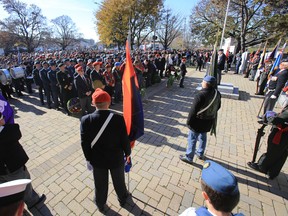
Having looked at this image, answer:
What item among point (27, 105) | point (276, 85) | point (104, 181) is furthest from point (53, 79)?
point (276, 85)

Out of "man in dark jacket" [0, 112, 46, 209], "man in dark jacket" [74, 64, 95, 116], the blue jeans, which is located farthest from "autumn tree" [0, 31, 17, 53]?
the blue jeans

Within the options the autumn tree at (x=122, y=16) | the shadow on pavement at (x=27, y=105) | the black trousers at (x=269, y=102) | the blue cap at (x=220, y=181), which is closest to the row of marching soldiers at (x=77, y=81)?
the shadow on pavement at (x=27, y=105)

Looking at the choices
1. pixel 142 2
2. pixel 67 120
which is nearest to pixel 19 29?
pixel 142 2

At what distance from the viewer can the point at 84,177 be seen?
371 cm

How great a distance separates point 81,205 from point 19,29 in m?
51.3

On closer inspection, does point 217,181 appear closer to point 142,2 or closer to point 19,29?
point 142,2

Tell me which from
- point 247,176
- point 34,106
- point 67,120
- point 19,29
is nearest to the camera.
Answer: point 247,176

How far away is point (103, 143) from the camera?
2383 millimetres

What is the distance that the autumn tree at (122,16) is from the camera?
2884 centimetres

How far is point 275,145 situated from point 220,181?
9.22ft

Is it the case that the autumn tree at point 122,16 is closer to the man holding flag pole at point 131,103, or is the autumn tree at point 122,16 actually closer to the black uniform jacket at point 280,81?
the black uniform jacket at point 280,81

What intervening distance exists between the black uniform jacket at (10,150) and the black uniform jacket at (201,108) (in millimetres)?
3093

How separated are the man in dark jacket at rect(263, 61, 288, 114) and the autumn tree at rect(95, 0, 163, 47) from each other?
85.4ft

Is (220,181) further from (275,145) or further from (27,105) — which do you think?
(27,105)
